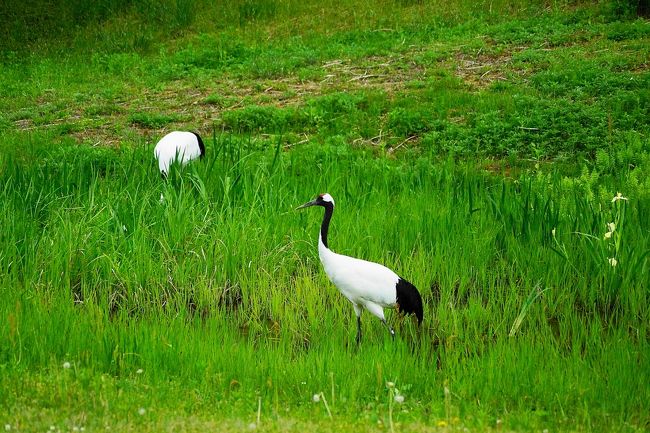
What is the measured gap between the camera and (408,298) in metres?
6.34

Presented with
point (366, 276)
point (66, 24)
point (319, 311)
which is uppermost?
point (66, 24)

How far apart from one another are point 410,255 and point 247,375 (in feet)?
7.02

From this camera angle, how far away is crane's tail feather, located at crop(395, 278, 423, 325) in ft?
20.8

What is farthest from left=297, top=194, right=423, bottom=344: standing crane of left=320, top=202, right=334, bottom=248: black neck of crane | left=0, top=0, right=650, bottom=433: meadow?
left=0, top=0, right=650, bottom=433: meadow

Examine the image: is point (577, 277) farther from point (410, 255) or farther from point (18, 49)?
point (18, 49)

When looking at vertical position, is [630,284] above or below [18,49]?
below

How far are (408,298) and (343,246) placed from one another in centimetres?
148

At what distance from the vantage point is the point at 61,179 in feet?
27.9

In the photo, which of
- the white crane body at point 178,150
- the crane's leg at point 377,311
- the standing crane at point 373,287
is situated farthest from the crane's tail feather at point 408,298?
the white crane body at point 178,150

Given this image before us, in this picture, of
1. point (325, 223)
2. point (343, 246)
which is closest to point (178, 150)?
point (343, 246)

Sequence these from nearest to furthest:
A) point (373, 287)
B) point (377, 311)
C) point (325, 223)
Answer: point (373, 287) < point (377, 311) < point (325, 223)

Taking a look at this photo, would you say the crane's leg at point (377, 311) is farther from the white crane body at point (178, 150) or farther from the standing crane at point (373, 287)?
the white crane body at point (178, 150)

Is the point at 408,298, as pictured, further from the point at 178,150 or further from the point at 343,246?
the point at 178,150

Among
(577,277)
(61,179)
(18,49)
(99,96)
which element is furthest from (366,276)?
(18,49)
